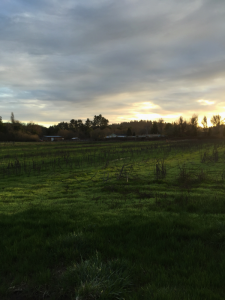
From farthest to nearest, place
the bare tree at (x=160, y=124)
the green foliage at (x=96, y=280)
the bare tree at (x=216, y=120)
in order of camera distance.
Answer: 1. the bare tree at (x=160, y=124)
2. the bare tree at (x=216, y=120)
3. the green foliage at (x=96, y=280)

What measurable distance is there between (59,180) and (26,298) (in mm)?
11838

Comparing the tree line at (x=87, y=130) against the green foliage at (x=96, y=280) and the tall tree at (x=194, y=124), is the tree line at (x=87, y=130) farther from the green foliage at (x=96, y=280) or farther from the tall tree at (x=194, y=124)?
the green foliage at (x=96, y=280)

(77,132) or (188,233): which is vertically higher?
(77,132)

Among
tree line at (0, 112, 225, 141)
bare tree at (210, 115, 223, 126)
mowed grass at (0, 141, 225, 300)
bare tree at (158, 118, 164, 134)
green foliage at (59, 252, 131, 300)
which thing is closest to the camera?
green foliage at (59, 252, 131, 300)

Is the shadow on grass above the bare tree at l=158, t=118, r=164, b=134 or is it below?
below

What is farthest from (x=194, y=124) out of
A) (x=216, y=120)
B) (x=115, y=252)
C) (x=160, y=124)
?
(x=115, y=252)

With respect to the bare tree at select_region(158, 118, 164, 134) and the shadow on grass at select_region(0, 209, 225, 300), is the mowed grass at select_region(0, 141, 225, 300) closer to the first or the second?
the shadow on grass at select_region(0, 209, 225, 300)

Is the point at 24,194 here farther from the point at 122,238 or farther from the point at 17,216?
the point at 122,238

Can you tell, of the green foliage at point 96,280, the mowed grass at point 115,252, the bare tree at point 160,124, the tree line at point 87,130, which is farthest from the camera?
the bare tree at point 160,124

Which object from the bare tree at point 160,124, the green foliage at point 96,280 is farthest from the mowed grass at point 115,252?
the bare tree at point 160,124

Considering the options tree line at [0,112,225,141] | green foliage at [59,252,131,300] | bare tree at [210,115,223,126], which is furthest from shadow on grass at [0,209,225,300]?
bare tree at [210,115,223,126]

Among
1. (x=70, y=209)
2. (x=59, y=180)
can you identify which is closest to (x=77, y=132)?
(x=59, y=180)

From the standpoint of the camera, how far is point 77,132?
4434 inches

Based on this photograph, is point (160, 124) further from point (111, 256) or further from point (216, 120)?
point (111, 256)
